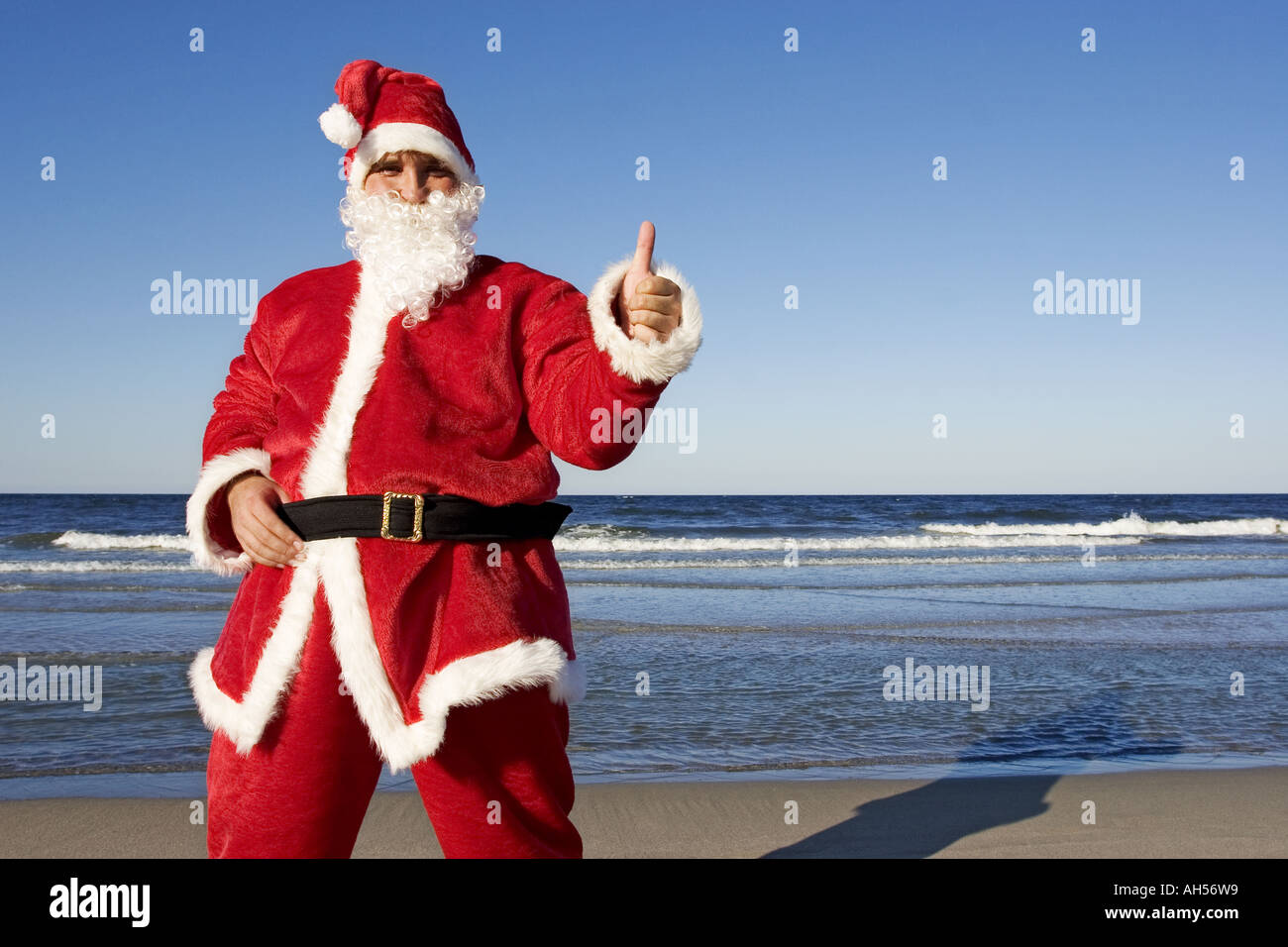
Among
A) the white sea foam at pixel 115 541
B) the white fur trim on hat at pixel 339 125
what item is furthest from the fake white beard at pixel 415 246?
the white sea foam at pixel 115 541

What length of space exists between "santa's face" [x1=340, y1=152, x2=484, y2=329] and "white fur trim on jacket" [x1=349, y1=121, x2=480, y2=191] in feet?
0.07

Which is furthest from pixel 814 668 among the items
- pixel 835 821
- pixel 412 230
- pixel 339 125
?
pixel 339 125

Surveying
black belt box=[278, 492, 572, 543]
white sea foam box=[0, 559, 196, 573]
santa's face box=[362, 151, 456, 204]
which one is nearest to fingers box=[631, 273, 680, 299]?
black belt box=[278, 492, 572, 543]

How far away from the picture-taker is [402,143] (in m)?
2.03

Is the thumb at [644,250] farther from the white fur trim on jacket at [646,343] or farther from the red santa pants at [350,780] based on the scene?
the red santa pants at [350,780]

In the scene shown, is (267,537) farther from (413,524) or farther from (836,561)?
(836,561)

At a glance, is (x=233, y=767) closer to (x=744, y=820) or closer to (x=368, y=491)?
(x=368, y=491)

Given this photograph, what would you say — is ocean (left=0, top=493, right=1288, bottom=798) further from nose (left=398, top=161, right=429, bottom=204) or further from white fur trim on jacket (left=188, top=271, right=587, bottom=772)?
nose (left=398, top=161, right=429, bottom=204)

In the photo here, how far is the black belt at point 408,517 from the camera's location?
1773 millimetres
